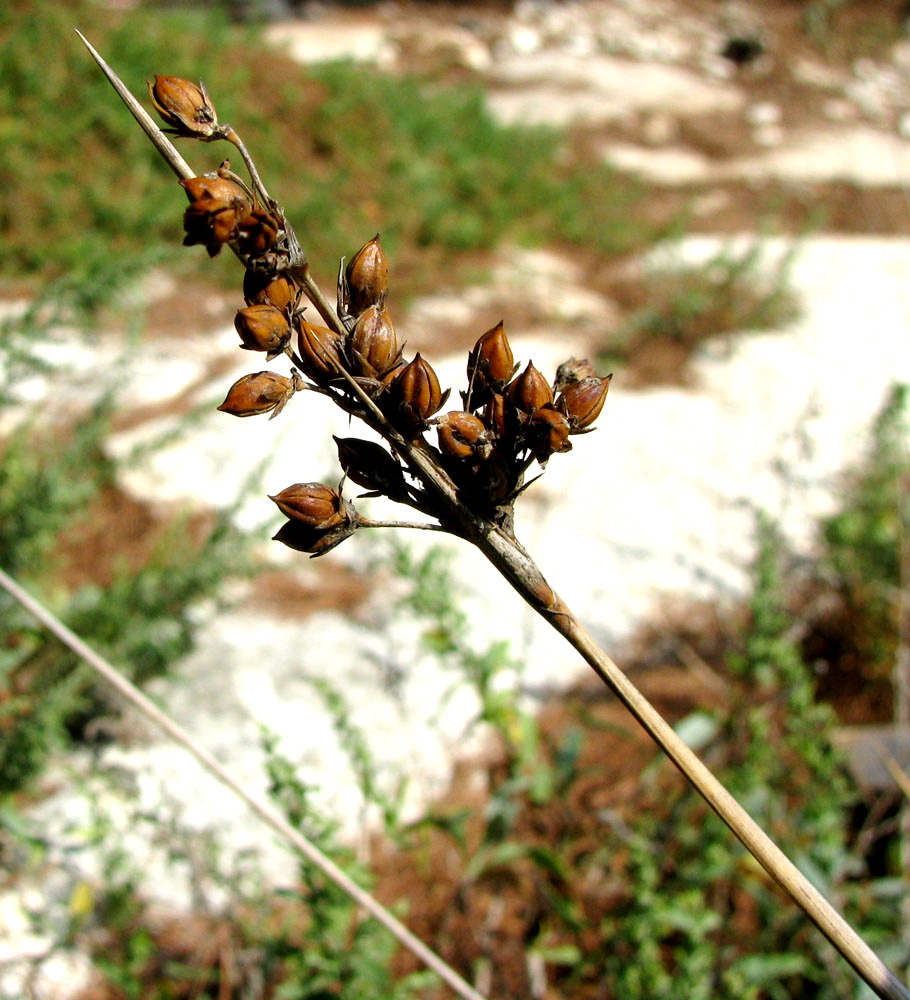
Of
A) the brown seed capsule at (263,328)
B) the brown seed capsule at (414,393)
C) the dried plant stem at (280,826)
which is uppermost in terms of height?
the brown seed capsule at (263,328)

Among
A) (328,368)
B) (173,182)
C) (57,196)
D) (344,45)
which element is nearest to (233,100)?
(173,182)

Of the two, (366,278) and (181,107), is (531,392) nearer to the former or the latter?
(366,278)

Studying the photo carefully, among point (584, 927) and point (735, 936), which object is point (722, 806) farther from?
point (735, 936)

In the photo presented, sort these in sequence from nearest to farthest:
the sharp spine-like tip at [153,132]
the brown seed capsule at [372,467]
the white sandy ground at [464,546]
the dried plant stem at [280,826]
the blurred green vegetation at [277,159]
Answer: the sharp spine-like tip at [153,132] < the brown seed capsule at [372,467] < the dried plant stem at [280,826] < the white sandy ground at [464,546] < the blurred green vegetation at [277,159]

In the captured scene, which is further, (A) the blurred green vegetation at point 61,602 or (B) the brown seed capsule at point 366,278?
(A) the blurred green vegetation at point 61,602

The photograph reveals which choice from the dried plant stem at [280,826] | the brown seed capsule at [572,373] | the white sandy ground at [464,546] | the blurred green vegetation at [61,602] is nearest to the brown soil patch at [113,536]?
the white sandy ground at [464,546]

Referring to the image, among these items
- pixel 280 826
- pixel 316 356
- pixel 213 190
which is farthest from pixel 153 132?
pixel 280 826

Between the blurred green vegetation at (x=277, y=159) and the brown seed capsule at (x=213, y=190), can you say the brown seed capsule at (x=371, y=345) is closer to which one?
the brown seed capsule at (x=213, y=190)

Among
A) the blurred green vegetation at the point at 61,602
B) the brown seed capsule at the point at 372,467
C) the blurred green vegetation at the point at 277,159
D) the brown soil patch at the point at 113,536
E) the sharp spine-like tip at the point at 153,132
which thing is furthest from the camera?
the blurred green vegetation at the point at 277,159
